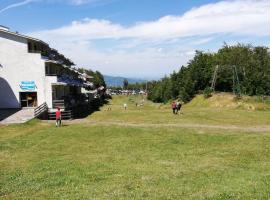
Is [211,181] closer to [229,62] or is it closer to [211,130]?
[211,130]

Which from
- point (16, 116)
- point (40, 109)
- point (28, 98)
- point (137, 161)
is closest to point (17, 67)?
point (28, 98)

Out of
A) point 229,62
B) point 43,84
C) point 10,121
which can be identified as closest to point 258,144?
point 10,121

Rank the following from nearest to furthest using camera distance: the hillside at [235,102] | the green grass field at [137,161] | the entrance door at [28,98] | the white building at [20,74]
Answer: the green grass field at [137,161]
the white building at [20,74]
the entrance door at [28,98]
the hillside at [235,102]

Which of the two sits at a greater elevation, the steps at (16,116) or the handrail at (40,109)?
the handrail at (40,109)

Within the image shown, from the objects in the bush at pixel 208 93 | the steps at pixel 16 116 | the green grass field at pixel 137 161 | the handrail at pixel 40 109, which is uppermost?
the bush at pixel 208 93

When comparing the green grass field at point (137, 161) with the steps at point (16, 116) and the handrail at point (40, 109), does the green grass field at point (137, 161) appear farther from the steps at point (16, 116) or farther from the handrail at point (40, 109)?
the handrail at point (40, 109)

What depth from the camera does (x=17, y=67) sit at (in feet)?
188

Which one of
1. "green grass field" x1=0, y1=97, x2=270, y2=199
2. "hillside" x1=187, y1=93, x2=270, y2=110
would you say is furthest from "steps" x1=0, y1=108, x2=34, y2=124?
"hillside" x1=187, y1=93, x2=270, y2=110

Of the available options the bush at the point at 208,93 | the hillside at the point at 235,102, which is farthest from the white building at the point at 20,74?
the bush at the point at 208,93

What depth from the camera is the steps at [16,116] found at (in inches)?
1818

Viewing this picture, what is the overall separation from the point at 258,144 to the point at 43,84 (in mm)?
33891

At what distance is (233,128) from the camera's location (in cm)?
4031

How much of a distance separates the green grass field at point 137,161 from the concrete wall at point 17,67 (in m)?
14.0

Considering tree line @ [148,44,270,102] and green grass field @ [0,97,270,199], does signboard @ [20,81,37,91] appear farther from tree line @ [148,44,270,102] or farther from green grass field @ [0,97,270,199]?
tree line @ [148,44,270,102]
